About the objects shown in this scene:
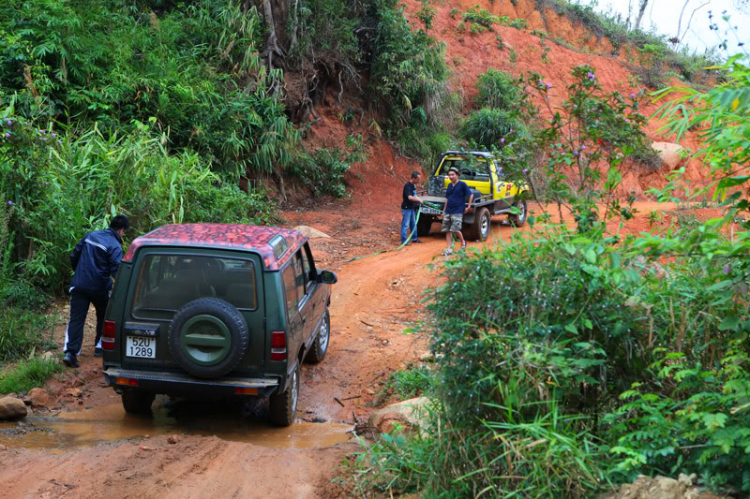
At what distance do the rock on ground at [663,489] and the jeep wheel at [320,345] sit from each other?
450 centimetres

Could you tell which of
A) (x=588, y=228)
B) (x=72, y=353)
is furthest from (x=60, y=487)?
(x=588, y=228)

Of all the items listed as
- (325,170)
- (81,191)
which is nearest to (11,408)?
(81,191)

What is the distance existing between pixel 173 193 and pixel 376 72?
1078 cm

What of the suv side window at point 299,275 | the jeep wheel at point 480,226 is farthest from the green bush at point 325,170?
the suv side window at point 299,275

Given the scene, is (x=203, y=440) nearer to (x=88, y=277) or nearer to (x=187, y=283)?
(x=187, y=283)

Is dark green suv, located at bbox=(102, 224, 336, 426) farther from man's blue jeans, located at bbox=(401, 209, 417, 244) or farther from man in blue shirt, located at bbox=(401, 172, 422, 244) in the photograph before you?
man's blue jeans, located at bbox=(401, 209, 417, 244)

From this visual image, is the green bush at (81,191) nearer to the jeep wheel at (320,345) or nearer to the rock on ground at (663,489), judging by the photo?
the jeep wheel at (320,345)

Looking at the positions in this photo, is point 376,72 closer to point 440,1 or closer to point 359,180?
point 359,180

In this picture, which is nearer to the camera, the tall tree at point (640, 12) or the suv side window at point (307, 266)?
the suv side window at point (307, 266)

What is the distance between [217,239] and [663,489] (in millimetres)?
3866

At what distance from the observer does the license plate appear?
5.32m

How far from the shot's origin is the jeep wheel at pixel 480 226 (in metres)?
13.3

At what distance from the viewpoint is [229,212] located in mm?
11438

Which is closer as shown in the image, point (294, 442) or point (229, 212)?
point (294, 442)
